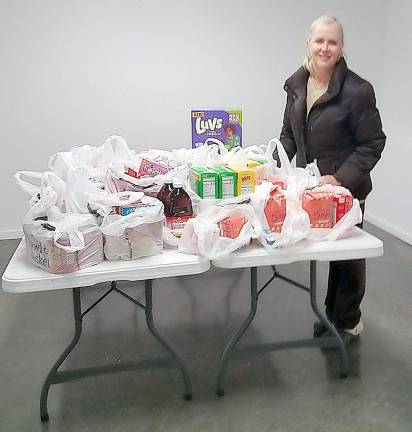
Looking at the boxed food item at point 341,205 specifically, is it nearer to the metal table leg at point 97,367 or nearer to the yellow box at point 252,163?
the yellow box at point 252,163

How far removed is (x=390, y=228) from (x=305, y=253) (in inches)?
103

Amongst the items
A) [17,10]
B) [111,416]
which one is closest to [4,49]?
[17,10]

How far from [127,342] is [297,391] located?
2.92 feet

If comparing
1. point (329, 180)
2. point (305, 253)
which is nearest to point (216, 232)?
→ point (305, 253)

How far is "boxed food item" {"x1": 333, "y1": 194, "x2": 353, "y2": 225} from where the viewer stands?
5.66 ft

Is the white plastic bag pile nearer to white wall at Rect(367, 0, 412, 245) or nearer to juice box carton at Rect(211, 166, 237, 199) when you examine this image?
juice box carton at Rect(211, 166, 237, 199)

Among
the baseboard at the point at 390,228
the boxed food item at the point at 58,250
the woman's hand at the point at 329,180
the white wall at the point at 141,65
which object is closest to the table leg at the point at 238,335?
the woman's hand at the point at 329,180

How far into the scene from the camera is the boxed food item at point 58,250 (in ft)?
4.90

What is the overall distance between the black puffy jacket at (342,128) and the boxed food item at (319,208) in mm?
339

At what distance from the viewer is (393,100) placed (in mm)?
3955

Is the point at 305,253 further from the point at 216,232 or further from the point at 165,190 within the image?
the point at 165,190

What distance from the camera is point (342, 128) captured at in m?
2.08

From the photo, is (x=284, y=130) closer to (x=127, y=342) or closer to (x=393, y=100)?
(x=127, y=342)

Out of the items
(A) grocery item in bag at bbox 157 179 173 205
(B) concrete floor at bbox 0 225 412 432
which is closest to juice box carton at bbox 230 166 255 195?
(A) grocery item in bag at bbox 157 179 173 205
